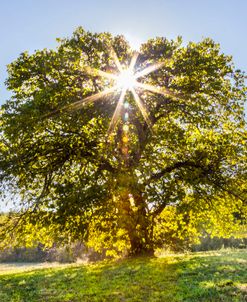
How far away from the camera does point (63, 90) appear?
19984 mm

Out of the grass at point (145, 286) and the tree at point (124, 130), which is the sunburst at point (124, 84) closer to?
the tree at point (124, 130)

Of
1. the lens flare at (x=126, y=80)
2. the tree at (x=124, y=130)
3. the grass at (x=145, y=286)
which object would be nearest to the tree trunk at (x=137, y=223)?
the tree at (x=124, y=130)

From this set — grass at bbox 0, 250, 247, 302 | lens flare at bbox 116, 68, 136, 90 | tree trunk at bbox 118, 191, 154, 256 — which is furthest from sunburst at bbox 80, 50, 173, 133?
grass at bbox 0, 250, 247, 302

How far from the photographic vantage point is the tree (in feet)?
61.0

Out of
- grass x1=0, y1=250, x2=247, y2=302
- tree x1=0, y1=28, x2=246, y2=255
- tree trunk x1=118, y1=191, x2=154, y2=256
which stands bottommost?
grass x1=0, y1=250, x2=247, y2=302

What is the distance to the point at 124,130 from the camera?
21859mm

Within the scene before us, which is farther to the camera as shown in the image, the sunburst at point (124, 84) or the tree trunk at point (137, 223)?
the sunburst at point (124, 84)

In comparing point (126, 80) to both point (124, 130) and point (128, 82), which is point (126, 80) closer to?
point (128, 82)

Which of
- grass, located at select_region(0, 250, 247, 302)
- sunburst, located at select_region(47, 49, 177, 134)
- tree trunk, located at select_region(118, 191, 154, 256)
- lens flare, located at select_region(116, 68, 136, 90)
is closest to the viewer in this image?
grass, located at select_region(0, 250, 247, 302)

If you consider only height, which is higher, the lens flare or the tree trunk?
the lens flare

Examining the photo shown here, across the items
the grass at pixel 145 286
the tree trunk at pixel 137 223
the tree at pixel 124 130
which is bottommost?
the grass at pixel 145 286

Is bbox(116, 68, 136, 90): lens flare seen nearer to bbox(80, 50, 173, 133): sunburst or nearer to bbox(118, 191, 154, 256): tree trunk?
bbox(80, 50, 173, 133): sunburst

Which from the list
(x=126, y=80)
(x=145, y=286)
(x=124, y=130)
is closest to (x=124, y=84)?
(x=126, y=80)

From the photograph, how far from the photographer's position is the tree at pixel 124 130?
61.0ft
